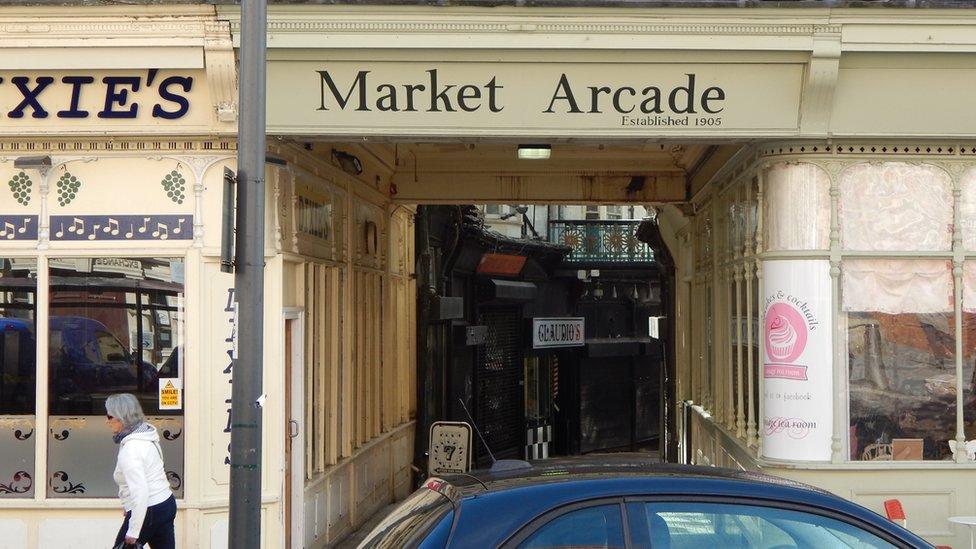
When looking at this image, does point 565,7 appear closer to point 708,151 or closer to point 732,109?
point 732,109

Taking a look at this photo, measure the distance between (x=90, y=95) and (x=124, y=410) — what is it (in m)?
3.03

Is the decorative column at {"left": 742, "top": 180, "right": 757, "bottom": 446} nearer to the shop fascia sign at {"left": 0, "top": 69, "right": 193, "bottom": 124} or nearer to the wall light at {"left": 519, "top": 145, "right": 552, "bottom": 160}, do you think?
the wall light at {"left": 519, "top": 145, "right": 552, "bottom": 160}

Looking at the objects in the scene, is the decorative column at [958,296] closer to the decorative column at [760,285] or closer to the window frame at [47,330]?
the decorative column at [760,285]

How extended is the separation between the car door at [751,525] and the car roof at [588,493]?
3cm

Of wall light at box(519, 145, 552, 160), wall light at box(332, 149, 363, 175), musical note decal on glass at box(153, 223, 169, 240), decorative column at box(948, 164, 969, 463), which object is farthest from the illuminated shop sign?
decorative column at box(948, 164, 969, 463)

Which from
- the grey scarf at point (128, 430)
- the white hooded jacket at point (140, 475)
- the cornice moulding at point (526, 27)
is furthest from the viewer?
the cornice moulding at point (526, 27)

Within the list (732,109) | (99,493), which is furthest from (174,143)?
(732,109)

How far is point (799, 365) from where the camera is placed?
8805 mm

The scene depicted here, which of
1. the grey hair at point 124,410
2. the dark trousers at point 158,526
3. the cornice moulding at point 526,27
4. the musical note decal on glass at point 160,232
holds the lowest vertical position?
the dark trousers at point 158,526

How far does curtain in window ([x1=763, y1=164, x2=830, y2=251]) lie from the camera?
349 inches

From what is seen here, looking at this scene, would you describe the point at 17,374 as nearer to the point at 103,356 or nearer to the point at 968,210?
the point at 103,356

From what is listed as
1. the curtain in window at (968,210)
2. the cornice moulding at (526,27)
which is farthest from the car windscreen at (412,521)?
the curtain in window at (968,210)

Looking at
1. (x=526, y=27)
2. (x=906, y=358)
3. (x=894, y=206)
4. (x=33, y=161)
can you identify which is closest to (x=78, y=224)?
(x=33, y=161)

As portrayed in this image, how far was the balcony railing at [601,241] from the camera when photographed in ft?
73.2
